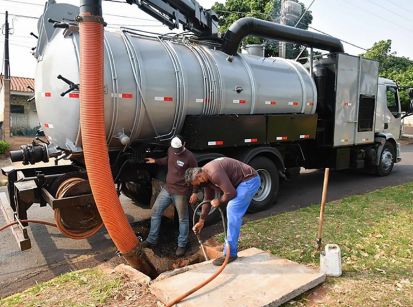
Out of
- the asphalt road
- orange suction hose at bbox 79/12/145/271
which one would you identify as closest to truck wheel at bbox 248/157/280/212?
the asphalt road

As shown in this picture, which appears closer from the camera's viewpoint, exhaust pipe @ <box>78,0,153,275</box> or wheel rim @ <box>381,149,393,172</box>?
exhaust pipe @ <box>78,0,153,275</box>

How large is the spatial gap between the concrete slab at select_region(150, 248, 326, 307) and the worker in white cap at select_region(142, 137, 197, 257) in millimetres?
1155

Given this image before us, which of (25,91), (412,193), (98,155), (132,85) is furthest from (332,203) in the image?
(25,91)

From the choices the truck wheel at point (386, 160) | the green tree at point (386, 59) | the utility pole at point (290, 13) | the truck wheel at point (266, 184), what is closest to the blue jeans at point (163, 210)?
the truck wheel at point (266, 184)

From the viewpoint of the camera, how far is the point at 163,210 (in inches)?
231

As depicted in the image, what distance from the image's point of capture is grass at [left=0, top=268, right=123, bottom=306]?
3.97 metres

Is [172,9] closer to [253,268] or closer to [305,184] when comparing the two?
[253,268]

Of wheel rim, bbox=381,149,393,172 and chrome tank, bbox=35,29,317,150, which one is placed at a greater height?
chrome tank, bbox=35,29,317,150

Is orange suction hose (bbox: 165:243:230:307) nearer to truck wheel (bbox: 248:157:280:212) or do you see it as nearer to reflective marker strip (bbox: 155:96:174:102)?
reflective marker strip (bbox: 155:96:174:102)

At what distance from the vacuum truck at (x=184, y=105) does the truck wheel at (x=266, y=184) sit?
0.07 ft

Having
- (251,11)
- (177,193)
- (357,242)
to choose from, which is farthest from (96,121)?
(251,11)

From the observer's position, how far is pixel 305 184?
406 inches

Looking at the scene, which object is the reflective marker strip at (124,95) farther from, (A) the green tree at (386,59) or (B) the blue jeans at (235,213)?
(A) the green tree at (386,59)

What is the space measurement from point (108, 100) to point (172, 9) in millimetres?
2750
